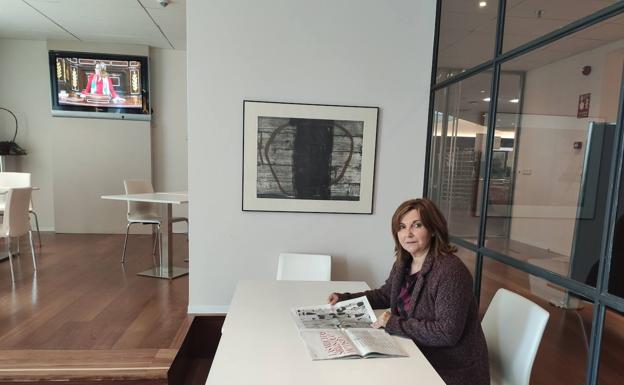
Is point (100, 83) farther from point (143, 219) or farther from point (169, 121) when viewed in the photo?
point (143, 219)

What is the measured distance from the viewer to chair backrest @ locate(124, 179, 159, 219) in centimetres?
409

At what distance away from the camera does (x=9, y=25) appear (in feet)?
15.1

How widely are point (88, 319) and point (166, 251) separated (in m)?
1.07

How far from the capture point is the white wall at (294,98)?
270 centimetres

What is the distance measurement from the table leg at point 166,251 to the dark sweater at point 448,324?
9.41ft

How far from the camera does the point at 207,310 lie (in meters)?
2.90

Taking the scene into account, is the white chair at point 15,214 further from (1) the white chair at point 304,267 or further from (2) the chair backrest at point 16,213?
(1) the white chair at point 304,267

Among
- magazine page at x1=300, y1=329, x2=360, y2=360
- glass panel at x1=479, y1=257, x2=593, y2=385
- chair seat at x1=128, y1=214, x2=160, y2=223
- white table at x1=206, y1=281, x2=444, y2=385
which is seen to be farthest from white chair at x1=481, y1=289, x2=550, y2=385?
chair seat at x1=128, y1=214, x2=160, y2=223

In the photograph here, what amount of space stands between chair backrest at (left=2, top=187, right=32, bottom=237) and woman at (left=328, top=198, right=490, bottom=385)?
3.72 meters

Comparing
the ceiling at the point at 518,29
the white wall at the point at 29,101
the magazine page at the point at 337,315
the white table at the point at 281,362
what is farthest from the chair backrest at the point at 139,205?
the ceiling at the point at 518,29

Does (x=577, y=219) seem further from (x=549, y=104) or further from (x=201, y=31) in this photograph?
(x=201, y=31)

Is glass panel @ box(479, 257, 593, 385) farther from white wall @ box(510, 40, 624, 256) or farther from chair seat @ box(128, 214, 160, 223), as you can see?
chair seat @ box(128, 214, 160, 223)

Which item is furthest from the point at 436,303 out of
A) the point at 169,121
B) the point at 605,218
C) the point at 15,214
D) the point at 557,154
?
the point at 169,121

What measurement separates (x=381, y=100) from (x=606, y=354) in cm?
210
